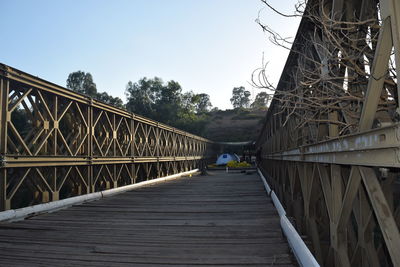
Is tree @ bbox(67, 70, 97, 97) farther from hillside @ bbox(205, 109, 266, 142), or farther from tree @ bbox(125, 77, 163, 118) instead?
hillside @ bbox(205, 109, 266, 142)

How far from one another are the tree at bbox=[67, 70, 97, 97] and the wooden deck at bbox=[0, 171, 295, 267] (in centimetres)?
7484

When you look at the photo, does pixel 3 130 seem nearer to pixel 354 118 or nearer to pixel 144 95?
pixel 354 118

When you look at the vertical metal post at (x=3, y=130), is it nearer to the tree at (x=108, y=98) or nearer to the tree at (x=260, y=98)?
the tree at (x=260, y=98)

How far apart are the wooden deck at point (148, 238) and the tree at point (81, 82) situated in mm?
74840

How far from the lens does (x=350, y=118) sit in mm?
3055

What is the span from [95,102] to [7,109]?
11.1 feet

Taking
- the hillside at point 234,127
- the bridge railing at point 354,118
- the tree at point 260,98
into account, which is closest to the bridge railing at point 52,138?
the tree at point 260,98

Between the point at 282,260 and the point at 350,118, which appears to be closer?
the point at 350,118

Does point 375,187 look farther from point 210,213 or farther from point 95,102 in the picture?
point 95,102

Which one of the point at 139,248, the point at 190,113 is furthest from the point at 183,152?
the point at 190,113

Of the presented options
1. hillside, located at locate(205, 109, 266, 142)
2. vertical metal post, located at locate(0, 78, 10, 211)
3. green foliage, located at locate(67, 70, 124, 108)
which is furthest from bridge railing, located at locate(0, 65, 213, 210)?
green foliage, located at locate(67, 70, 124, 108)

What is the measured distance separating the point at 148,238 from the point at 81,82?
80.5 m

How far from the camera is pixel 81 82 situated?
76.9 m

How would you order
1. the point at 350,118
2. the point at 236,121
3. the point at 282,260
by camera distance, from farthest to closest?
the point at 236,121 < the point at 282,260 < the point at 350,118
